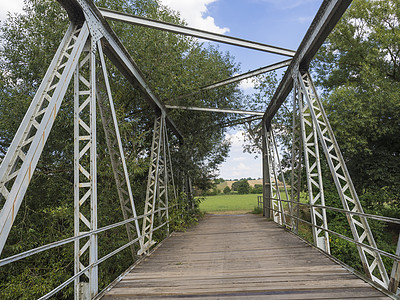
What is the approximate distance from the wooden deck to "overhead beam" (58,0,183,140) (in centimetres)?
419

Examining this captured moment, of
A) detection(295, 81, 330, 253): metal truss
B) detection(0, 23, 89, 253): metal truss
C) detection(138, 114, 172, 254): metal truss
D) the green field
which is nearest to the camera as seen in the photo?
detection(0, 23, 89, 253): metal truss

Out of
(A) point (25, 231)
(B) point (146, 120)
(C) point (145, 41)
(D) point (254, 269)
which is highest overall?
(C) point (145, 41)

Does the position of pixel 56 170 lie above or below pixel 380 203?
above

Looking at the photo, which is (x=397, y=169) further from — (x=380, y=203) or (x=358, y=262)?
(x=358, y=262)

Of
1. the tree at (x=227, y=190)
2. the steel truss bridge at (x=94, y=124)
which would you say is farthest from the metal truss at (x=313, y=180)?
the tree at (x=227, y=190)

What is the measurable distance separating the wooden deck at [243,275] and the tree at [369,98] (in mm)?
9375

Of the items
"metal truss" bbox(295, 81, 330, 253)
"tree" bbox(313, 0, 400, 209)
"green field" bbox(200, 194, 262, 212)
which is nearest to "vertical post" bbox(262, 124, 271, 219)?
"tree" bbox(313, 0, 400, 209)

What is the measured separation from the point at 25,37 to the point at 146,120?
5.05 meters

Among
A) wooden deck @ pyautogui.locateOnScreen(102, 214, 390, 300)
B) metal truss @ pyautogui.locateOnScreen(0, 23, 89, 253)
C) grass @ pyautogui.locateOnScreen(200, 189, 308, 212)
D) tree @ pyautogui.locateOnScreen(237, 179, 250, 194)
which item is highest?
tree @ pyautogui.locateOnScreen(237, 179, 250, 194)

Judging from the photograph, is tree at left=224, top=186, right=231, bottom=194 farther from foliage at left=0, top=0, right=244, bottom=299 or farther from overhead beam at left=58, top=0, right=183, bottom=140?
overhead beam at left=58, top=0, right=183, bottom=140

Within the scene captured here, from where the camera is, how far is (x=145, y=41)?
9422 mm

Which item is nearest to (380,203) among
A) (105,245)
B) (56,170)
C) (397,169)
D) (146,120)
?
(397,169)

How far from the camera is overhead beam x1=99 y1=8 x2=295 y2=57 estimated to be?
5.34 meters

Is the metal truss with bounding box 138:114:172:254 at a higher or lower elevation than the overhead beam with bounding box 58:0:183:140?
lower
